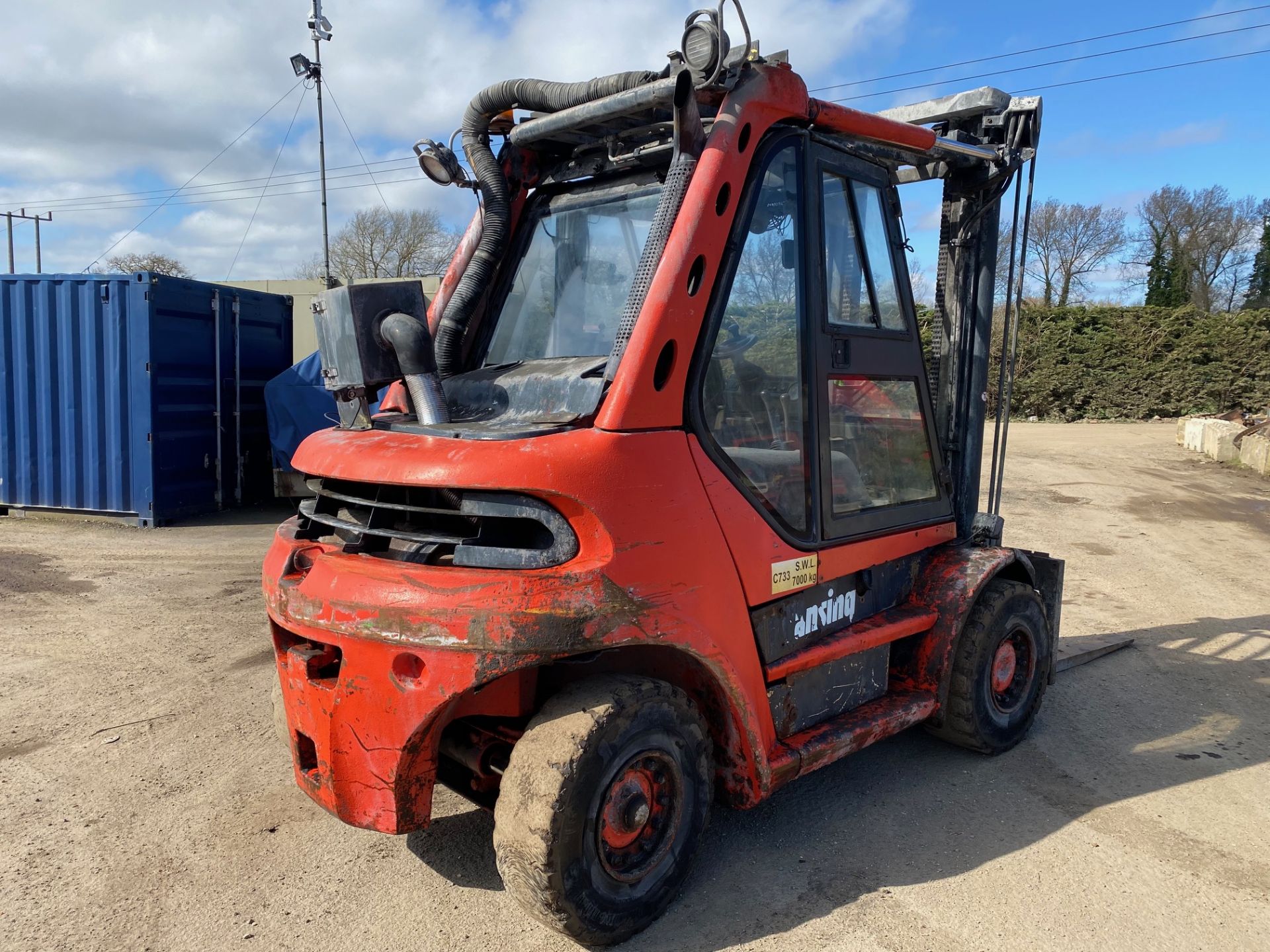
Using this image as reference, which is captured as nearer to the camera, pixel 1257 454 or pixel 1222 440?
pixel 1257 454

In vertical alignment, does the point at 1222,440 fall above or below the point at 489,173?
below

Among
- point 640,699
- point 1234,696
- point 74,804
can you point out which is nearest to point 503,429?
point 640,699

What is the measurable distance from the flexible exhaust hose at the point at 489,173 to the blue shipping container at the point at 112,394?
24.6ft

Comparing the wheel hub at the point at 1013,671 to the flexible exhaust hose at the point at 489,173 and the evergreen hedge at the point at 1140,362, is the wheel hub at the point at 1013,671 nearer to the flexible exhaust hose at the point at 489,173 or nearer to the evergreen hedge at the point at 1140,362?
the flexible exhaust hose at the point at 489,173

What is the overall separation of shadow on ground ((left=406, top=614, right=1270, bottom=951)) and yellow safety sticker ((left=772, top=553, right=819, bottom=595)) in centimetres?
106

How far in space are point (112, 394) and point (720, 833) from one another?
9044mm

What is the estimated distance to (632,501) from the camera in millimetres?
2773

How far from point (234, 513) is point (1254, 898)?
34.7ft

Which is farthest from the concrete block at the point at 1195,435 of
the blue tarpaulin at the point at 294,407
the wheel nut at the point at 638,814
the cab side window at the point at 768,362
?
the wheel nut at the point at 638,814

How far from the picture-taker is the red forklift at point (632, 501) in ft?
9.00

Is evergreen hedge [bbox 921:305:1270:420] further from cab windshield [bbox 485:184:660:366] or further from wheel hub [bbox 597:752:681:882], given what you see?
wheel hub [bbox 597:752:681:882]

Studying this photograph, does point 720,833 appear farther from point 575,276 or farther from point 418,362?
point 575,276

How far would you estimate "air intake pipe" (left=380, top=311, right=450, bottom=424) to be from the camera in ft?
10.5

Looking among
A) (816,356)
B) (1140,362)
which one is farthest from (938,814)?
(1140,362)
